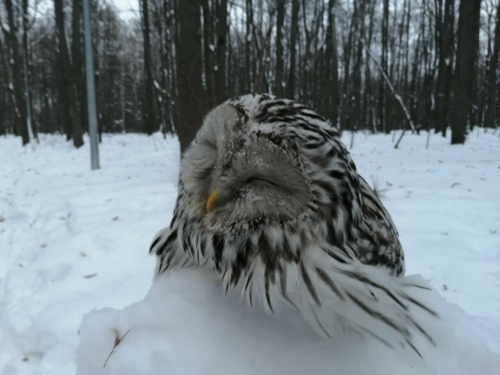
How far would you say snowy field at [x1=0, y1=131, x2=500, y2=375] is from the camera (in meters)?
1.19

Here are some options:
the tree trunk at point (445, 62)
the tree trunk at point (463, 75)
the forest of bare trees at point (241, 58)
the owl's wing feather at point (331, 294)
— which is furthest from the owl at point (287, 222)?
the tree trunk at point (445, 62)

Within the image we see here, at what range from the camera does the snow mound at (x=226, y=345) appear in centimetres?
114

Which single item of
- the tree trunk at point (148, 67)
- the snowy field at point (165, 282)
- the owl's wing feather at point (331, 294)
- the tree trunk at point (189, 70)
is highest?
the tree trunk at point (148, 67)

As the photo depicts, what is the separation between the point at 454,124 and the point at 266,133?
1347 cm

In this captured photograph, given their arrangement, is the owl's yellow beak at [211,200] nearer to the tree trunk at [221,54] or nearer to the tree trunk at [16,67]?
the tree trunk at [221,54]

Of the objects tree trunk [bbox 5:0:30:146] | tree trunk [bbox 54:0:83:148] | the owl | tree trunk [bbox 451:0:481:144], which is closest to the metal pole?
tree trunk [bbox 54:0:83:148]

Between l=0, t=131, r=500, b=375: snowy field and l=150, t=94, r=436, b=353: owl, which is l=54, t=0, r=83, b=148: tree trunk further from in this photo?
l=150, t=94, r=436, b=353: owl

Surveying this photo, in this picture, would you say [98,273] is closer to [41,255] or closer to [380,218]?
[41,255]

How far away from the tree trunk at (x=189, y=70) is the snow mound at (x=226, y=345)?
17.6 ft

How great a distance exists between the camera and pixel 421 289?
1.46 m

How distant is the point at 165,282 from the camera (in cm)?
145

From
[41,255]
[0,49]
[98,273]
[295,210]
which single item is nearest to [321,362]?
[295,210]

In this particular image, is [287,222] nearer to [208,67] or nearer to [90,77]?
[208,67]

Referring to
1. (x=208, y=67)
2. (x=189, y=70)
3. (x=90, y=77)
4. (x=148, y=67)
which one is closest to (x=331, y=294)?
(x=189, y=70)
